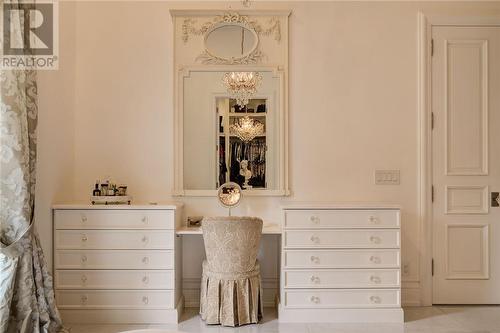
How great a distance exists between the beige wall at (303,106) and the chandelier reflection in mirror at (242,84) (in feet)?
1.11

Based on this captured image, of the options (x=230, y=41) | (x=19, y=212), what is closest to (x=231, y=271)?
(x=19, y=212)

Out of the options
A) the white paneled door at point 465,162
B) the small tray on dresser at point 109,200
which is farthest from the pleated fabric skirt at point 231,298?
the white paneled door at point 465,162

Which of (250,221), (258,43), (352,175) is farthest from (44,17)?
(352,175)

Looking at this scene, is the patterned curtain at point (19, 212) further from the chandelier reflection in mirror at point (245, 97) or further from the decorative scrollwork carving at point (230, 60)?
the chandelier reflection in mirror at point (245, 97)

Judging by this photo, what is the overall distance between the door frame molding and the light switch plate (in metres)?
0.21

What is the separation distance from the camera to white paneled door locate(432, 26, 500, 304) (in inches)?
142

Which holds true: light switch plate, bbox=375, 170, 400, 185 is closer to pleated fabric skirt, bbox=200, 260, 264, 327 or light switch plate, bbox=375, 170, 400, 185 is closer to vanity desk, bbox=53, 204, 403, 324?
vanity desk, bbox=53, 204, 403, 324

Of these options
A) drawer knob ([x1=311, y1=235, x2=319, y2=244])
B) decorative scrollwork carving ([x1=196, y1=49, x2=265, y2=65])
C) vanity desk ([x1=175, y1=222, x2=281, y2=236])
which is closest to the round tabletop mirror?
vanity desk ([x1=175, y1=222, x2=281, y2=236])

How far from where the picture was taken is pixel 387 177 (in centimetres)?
360

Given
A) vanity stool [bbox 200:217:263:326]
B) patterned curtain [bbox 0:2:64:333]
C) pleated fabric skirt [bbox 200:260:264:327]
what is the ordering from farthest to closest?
1. pleated fabric skirt [bbox 200:260:264:327]
2. vanity stool [bbox 200:217:263:326]
3. patterned curtain [bbox 0:2:64:333]

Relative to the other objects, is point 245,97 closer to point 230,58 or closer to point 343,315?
point 230,58

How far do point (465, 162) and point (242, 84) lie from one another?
2.10m

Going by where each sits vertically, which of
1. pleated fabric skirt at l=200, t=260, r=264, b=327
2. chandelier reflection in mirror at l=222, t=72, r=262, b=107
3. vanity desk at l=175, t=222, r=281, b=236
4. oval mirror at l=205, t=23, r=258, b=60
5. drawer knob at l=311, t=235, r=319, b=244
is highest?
oval mirror at l=205, t=23, r=258, b=60

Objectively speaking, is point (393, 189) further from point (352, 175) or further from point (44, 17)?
point (44, 17)
